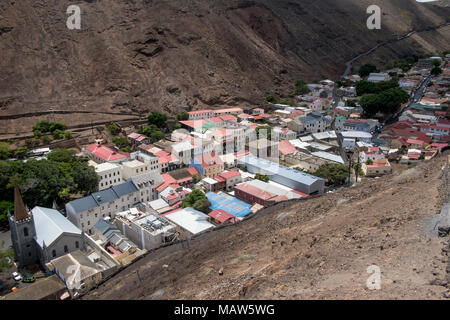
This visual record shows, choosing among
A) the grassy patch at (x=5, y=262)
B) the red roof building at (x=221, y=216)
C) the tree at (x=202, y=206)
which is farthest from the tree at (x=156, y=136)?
the grassy patch at (x=5, y=262)

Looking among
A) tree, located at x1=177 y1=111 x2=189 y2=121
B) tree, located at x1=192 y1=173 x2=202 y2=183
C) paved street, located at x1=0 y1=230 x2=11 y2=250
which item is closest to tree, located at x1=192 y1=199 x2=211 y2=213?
tree, located at x1=192 y1=173 x2=202 y2=183

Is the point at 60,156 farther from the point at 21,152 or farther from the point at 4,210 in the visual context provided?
the point at 4,210

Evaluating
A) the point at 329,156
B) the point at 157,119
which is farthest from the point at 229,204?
the point at 157,119

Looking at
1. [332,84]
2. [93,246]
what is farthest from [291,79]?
[93,246]

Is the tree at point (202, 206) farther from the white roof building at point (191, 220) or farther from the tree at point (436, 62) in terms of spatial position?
the tree at point (436, 62)

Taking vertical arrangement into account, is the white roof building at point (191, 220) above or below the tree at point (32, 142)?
below

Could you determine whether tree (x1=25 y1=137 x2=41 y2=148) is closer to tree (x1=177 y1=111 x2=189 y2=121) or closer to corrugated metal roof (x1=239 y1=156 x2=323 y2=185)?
tree (x1=177 y1=111 x2=189 y2=121)

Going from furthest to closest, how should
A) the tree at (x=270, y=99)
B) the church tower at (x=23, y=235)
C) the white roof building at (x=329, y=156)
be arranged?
the tree at (x=270, y=99) < the white roof building at (x=329, y=156) < the church tower at (x=23, y=235)
